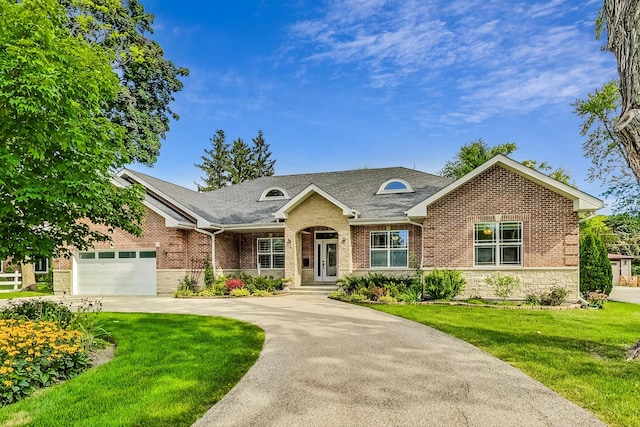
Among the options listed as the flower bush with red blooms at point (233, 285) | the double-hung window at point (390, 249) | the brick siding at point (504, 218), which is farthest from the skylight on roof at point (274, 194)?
the brick siding at point (504, 218)

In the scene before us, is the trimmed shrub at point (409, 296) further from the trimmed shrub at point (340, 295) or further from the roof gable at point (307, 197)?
the roof gable at point (307, 197)

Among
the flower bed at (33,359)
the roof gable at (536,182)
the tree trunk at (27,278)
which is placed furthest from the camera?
the tree trunk at (27,278)

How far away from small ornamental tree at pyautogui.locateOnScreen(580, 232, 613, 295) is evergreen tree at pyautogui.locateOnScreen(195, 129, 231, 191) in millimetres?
39724

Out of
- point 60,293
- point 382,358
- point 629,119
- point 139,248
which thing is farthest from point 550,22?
point 60,293

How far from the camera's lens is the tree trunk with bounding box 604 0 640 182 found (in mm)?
5855

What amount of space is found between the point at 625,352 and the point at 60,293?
21495mm

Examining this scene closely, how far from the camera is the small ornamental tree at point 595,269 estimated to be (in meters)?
17.2

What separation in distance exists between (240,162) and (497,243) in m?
38.5

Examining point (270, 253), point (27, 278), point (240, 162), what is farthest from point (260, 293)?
point (240, 162)

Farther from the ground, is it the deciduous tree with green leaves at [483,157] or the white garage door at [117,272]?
the deciduous tree with green leaves at [483,157]

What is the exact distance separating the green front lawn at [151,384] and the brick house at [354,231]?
9127 millimetres

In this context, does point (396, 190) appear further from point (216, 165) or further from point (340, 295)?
point (216, 165)

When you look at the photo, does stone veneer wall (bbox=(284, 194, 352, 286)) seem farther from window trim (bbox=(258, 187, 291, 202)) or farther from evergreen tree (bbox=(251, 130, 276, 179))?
evergreen tree (bbox=(251, 130, 276, 179))

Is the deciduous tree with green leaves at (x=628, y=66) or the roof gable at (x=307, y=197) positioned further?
the roof gable at (x=307, y=197)
